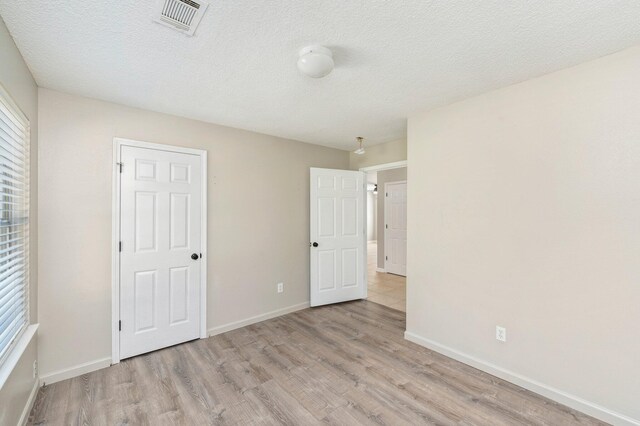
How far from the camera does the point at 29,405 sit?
1909mm

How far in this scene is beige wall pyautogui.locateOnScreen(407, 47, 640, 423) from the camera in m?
1.79

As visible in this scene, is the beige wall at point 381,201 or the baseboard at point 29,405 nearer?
the baseboard at point 29,405

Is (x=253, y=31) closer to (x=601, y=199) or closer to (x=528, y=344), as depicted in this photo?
(x=601, y=199)

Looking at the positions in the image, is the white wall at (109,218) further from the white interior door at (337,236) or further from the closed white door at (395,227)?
the closed white door at (395,227)

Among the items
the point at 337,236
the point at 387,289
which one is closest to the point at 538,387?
the point at 337,236

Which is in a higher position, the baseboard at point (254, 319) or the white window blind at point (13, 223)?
the white window blind at point (13, 223)

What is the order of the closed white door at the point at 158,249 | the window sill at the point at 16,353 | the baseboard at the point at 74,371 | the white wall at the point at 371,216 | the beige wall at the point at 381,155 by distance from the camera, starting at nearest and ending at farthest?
the window sill at the point at 16,353, the baseboard at the point at 74,371, the closed white door at the point at 158,249, the beige wall at the point at 381,155, the white wall at the point at 371,216

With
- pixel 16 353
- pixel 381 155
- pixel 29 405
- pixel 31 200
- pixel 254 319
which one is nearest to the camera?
pixel 16 353

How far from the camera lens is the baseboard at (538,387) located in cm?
180

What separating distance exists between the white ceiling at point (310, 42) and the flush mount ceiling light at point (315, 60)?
0.05 m

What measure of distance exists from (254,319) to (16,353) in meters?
2.12

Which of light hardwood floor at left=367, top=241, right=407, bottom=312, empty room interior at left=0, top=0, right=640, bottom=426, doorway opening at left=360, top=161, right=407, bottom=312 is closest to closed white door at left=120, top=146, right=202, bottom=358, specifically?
empty room interior at left=0, top=0, right=640, bottom=426

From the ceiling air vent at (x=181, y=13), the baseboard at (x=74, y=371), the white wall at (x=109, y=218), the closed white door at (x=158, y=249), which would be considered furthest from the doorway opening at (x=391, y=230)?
the ceiling air vent at (x=181, y=13)

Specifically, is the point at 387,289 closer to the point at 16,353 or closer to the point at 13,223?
the point at 16,353
